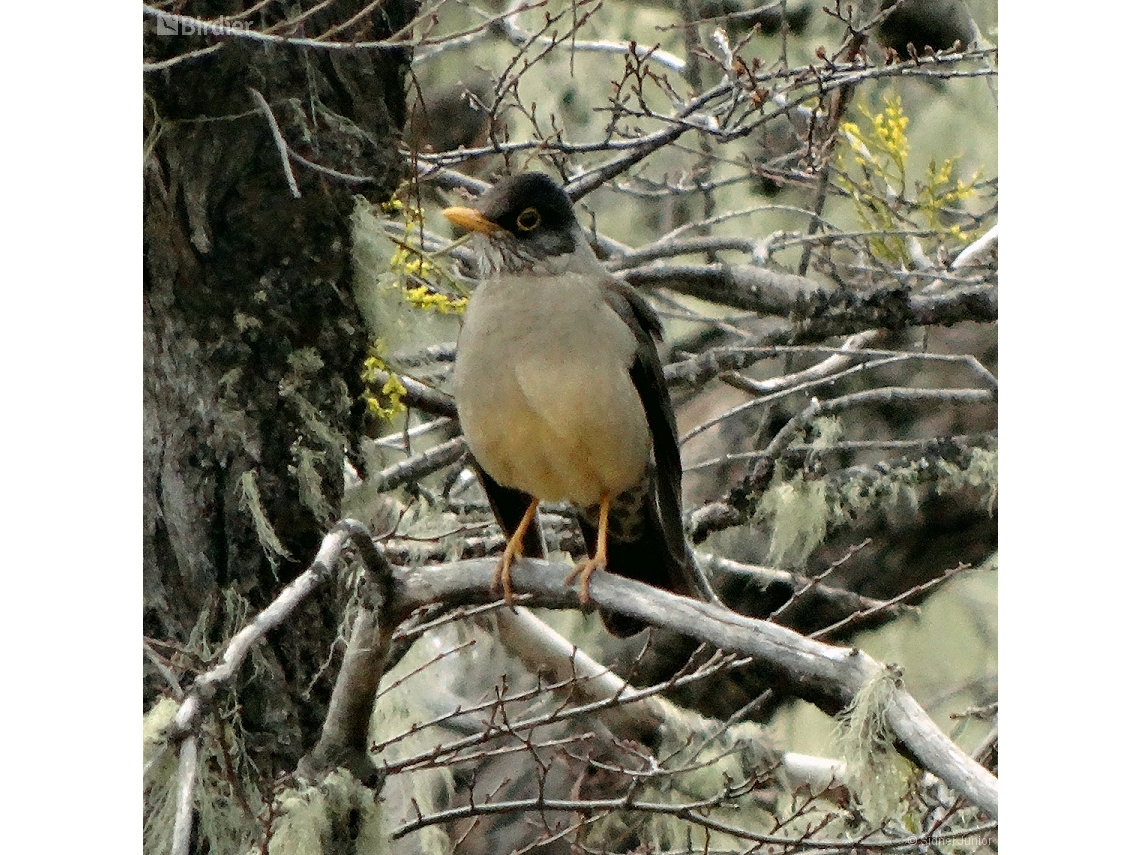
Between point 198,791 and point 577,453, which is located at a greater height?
point 577,453

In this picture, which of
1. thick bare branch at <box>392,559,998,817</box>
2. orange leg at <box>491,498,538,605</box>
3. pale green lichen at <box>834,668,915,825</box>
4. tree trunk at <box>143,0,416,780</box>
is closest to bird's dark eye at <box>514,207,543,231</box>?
tree trunk at <box>143,0,416,780</box>

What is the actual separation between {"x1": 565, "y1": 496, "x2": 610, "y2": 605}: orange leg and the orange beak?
0.52m

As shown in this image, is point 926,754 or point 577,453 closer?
point 926,754

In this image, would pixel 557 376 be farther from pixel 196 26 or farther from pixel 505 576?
pixel 196 26

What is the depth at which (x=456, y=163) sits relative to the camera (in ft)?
8.36

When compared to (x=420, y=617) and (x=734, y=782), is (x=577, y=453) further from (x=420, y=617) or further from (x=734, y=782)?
(x=734, y=782)

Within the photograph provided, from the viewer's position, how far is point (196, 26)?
84.4 inches

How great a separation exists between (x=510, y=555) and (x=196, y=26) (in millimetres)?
1011

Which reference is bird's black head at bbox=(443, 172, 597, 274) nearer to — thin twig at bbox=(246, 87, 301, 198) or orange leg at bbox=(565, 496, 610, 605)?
thin twig at bbox=(246, 87, 301, 198)

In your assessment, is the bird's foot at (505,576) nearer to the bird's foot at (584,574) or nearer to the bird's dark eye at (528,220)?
the bird's foot at (584,574)

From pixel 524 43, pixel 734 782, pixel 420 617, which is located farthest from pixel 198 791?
pixel 524 43
